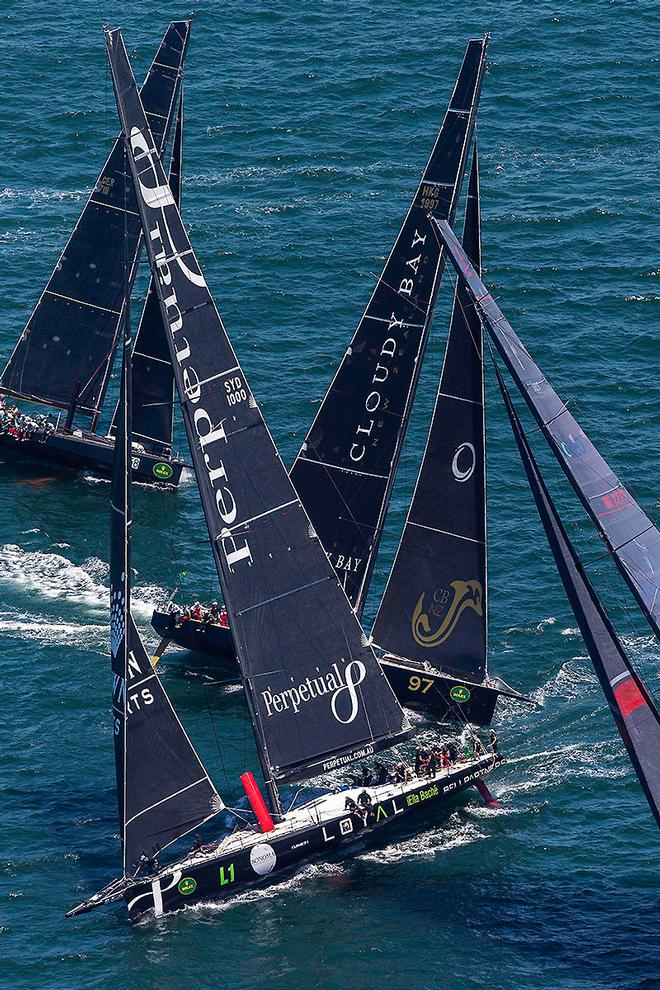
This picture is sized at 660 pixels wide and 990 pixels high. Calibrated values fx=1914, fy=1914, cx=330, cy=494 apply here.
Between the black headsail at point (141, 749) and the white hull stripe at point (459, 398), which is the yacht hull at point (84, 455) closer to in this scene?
the white hull stripe at point (459, 398)

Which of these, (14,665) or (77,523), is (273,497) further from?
(77,523)

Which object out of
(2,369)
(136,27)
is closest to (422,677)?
(2,369)

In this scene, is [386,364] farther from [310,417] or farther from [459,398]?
[310,417]

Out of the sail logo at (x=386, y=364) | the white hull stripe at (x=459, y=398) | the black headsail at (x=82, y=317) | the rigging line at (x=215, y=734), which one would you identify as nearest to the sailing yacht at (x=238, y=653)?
the rigging line at (x=215, y=734)

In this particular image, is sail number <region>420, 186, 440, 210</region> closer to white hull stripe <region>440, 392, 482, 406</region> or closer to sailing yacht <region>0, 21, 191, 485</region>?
white hull stripe <region>440, 392, 482, 406</region>

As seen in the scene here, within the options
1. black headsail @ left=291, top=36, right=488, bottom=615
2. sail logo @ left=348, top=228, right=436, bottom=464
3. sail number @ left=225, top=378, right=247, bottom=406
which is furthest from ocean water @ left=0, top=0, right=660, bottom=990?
sail number @ left=225, top=378, right=247, bottom=406

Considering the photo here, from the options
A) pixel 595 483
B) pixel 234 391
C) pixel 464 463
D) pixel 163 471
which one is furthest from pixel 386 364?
pixel 163 471

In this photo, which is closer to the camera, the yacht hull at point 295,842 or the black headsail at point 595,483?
the black headsail at point 595,483

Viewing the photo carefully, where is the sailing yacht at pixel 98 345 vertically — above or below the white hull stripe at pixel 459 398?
above
